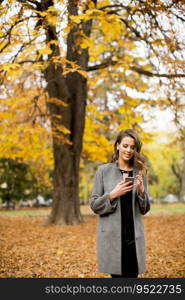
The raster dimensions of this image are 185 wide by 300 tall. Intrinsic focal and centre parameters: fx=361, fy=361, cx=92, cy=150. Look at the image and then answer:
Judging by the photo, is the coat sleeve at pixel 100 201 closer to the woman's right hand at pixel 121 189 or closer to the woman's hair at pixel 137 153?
the woman's right hand at pixel 121 189

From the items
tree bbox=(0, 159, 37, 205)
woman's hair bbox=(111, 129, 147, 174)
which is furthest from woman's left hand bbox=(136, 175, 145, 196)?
tree bbox=(0, 159, 37, 205)

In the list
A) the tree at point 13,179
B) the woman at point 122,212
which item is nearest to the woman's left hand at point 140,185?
the woman at point 122,212

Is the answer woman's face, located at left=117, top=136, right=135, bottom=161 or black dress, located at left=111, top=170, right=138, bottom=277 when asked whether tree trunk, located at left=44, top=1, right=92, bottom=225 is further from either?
black dress, located at left=111, top=170, right=138, bottom=277

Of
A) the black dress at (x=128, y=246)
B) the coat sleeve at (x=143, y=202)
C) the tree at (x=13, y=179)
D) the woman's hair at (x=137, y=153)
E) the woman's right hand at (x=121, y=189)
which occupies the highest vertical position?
the tree at (x=13, y=179)

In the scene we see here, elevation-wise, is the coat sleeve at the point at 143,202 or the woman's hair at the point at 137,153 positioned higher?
the woman's hair at the point at 137,153

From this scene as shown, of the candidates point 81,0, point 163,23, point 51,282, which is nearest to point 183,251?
point 51,282

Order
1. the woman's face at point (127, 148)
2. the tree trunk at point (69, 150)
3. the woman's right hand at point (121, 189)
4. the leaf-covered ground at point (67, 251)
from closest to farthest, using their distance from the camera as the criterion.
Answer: the woman's right hand at point (121, 189), the woman's face at point (127, 148), the leaf-covered ground at point (67, 251), the tree trunk at point (69, 150)

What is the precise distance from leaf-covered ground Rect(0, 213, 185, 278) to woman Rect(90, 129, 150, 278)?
279 centimetres

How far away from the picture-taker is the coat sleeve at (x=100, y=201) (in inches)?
112

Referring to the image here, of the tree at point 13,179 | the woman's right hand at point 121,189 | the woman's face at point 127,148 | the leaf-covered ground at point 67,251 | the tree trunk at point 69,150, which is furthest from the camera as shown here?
the tree at point 13,179

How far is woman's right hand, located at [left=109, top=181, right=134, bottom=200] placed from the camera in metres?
2.80

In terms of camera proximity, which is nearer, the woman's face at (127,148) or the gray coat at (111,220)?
the gray coat at (111,220)

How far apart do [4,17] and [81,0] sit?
1.50 metres

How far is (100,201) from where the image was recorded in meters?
2.88
